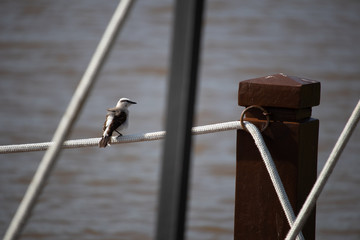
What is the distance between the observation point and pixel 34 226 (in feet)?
11.7

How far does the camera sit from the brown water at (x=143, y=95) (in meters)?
3.75

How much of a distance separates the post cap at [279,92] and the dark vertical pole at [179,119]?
0.68 metres

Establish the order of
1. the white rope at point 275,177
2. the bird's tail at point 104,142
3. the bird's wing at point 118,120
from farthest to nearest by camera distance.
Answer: the bird's wing at point 118,120 → the bird's tail at point 104,142 → the white rope at point 275,177

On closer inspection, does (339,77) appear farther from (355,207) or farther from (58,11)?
(58,11)

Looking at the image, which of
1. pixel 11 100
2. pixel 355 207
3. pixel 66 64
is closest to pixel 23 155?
pixel 11 100

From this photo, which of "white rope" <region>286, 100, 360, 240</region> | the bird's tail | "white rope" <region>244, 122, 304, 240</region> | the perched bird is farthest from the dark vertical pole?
the perched bird

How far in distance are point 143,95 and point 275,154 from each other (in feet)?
15.7

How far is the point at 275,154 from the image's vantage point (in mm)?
1288

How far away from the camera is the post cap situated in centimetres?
126

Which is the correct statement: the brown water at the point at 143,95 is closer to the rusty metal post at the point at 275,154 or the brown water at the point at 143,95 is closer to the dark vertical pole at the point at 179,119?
the rusty metal post at the point at 275,154

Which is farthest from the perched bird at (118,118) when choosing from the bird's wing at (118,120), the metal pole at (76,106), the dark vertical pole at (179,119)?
the dark vertical pole at (179,119)

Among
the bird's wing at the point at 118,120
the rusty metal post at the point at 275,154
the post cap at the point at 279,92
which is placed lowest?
the rusty metal post at the point at 275,154

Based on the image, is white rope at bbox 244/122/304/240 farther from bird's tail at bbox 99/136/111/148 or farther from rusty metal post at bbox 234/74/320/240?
bird's tail at bbox 99/136/111/148

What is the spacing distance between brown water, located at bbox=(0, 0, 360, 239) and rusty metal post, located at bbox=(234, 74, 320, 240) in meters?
2.22
